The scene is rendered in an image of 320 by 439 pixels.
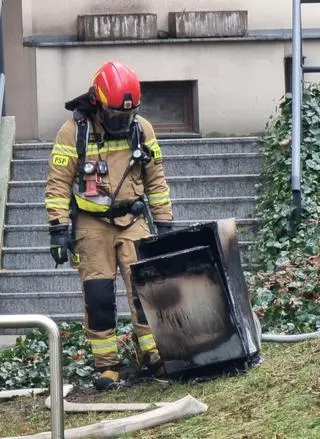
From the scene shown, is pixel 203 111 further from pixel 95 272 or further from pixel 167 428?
pixel 167 428

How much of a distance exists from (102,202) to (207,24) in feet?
15.4

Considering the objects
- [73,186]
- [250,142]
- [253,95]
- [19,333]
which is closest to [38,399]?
[73,186]

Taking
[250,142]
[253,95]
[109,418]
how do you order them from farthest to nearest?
1. [253,95]
2. [250,142]
3. [109,418]

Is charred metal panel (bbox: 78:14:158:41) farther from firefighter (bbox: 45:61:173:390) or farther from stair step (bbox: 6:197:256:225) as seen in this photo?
firefighter (bbox: 45:61:173:390)

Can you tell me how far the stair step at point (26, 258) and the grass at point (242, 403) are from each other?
2700 mm

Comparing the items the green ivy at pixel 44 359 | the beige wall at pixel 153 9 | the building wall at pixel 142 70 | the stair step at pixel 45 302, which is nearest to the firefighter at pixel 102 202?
the green ivy at pixel 44 359

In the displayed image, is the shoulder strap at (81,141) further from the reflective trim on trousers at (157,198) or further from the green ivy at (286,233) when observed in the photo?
the green ivy at (286,233)

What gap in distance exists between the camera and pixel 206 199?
10523 millimetres

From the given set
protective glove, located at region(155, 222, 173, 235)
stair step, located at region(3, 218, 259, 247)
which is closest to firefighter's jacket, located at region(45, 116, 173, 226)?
protective glove, located at region(155, 222, 173, 235)

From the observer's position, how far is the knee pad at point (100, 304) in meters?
7.49

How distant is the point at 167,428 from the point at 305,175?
4.66 meters

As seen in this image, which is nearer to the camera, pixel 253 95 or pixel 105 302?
pixel 105 302

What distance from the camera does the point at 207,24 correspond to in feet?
Answer: 38.9

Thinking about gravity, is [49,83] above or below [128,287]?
above
